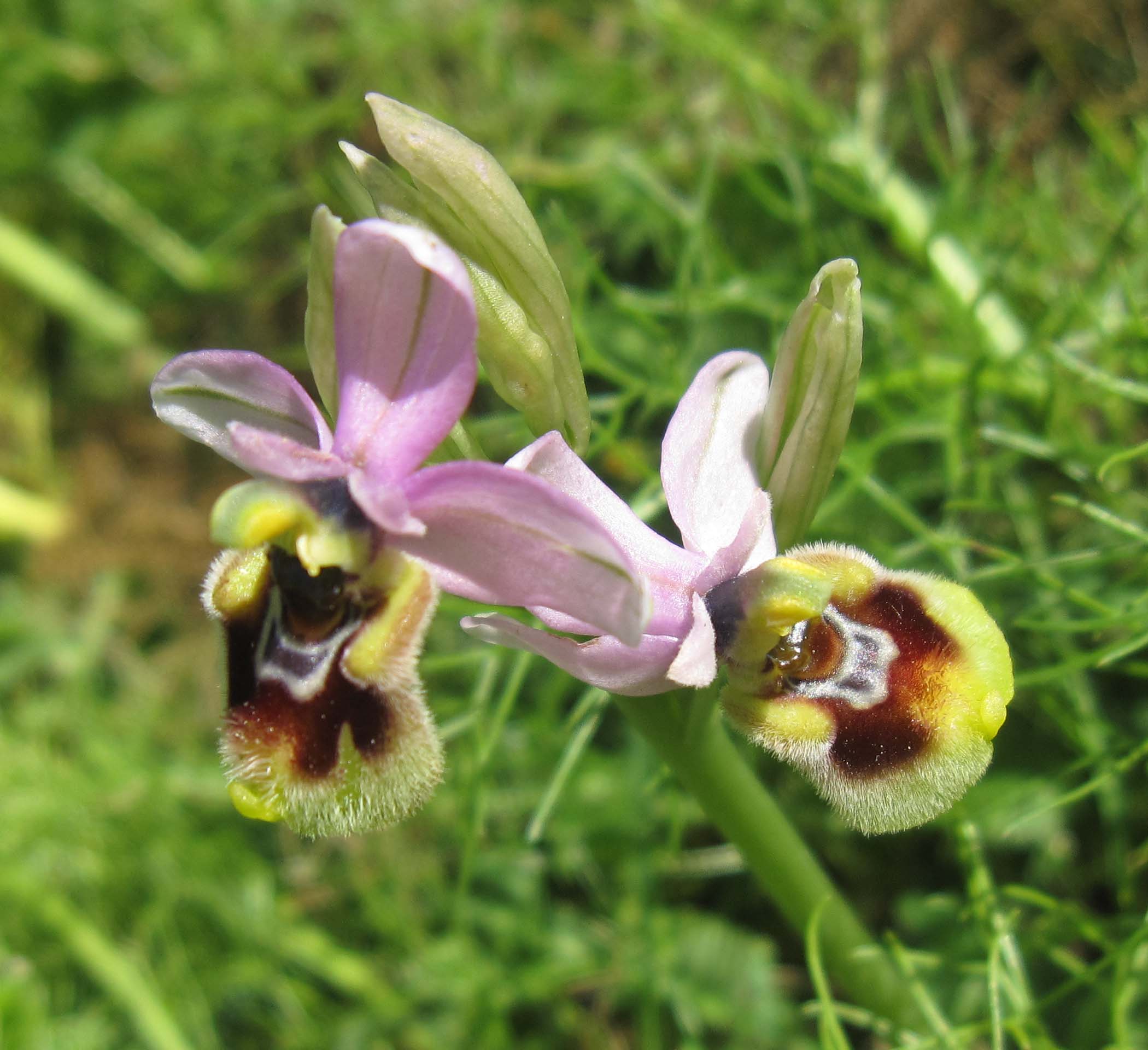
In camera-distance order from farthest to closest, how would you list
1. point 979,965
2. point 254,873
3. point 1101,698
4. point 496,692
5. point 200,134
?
point 200,134, point 254,873, point 496,692, point 1101,698, point 979,965

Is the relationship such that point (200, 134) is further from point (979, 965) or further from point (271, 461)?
point (979, 965)

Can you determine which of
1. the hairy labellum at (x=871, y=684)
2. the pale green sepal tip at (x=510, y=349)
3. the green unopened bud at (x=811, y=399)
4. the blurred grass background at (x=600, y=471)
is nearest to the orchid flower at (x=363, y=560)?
the pale green sepal tip at (x=510, y=349)

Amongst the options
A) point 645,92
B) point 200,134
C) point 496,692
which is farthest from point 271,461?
point 200,134

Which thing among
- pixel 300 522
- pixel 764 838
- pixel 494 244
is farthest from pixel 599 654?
pixel 764 838

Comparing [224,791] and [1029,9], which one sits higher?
[1029,9]

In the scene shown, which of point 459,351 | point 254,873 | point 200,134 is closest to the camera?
point 459,351

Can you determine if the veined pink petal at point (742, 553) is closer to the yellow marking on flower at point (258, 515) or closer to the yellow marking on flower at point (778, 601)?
the yellow marking on flower at point (778, 601)

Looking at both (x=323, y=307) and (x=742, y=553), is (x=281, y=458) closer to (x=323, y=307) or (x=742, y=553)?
(x=323, y=307)

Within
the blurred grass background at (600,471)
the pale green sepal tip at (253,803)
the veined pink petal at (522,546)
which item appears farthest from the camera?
the blurred grass background at (600,471)
